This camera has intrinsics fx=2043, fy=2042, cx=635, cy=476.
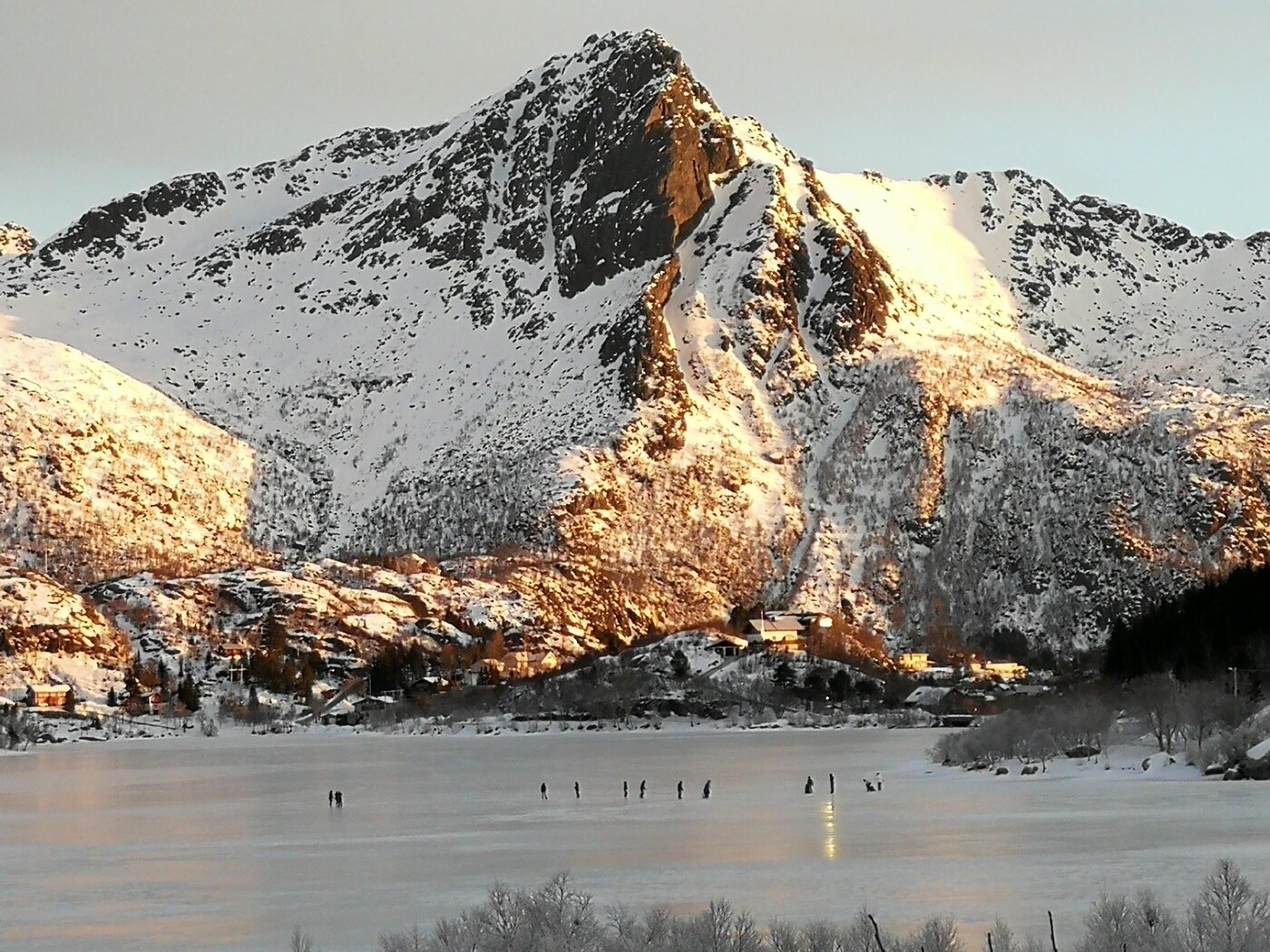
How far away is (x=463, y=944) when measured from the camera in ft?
155

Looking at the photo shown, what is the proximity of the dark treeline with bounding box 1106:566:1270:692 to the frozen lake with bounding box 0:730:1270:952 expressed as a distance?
27.2m

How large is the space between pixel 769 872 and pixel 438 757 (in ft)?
362

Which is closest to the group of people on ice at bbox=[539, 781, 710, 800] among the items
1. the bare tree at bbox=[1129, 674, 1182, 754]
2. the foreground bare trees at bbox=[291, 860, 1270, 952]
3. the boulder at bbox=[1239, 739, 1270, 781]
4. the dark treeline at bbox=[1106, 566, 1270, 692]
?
the boulder at bbox=[1239, 739, 1270, 781]

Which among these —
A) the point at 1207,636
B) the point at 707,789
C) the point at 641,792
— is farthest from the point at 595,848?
the point at 1207,636

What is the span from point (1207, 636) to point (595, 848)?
88421 mm

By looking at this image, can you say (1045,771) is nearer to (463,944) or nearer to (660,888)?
(660,888)

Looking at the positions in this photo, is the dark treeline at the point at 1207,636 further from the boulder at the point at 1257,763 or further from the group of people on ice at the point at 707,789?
the group of people on ice at the point at 707,789

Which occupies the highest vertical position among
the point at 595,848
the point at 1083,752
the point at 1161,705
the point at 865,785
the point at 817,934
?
the point at 1161,705

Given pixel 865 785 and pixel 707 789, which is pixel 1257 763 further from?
pixel 707 789

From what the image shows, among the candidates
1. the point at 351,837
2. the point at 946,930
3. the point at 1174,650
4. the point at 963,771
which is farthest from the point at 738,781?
the point at 946,930

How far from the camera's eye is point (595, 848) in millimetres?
81125

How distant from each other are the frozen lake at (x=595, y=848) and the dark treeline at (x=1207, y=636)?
27.2 m

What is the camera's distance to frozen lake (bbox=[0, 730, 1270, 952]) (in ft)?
200

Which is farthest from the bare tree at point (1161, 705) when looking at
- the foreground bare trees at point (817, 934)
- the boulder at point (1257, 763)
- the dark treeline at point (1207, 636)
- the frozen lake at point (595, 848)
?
the foreground bare trees at point (817, 934)
